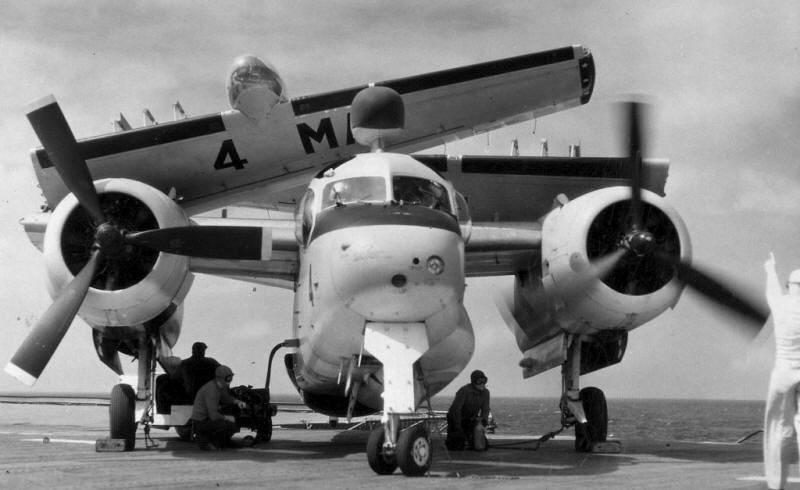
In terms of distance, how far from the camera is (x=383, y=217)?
10078 millimetres

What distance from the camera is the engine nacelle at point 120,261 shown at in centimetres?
1272

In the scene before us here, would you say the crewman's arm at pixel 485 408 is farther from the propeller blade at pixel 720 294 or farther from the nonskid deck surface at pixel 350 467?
the propeller blade at pixel 720 294

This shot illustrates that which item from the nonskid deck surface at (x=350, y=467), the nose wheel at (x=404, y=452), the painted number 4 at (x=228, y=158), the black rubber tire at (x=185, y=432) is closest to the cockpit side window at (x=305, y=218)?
the nose wheel at (x=404, y=452)

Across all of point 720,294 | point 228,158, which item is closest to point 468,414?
point 720,294

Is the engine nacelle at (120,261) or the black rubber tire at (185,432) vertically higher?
the engine nacelle at (120,261)

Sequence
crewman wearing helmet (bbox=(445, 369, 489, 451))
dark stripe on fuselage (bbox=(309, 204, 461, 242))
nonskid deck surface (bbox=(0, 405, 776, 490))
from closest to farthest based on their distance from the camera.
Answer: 1. nonskid deck surface (bbox=(0, 405, 776, 490))
2. dark stripe on fuselage (bbox=(309, 204, 461, 242))
3. crewman wearing helmet (bbox=(445, 369, 489, 451))

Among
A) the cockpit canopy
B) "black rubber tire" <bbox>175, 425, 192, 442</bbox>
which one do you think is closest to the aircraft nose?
the cockpit canopy

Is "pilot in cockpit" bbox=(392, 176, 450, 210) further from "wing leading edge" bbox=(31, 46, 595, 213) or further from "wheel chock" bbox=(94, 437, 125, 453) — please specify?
"wheel chock" bbox=(94, 437, 125, 453)

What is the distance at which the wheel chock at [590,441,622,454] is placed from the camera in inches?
553

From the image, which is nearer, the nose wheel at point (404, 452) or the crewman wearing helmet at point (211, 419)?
the nose wheel at point (404, 452)

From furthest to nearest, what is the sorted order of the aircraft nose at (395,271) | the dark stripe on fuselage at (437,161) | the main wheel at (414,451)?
the dark stripe on fuselage at (437,161), the aircraft nose at (395,271), the main wheel at (414,451)

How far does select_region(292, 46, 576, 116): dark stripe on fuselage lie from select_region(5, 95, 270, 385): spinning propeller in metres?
3.47

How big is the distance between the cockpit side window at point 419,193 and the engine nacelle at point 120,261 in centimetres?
433

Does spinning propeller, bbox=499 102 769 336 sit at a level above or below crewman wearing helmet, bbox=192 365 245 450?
above
